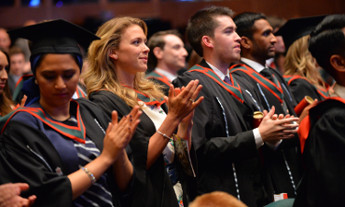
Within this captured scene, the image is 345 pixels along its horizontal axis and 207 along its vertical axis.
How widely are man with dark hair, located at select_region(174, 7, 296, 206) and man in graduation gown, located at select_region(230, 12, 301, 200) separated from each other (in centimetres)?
23

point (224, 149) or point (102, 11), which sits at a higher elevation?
point (102, 11)

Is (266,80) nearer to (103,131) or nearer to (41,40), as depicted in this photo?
(103,131)

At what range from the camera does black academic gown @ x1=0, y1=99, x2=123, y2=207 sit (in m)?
2.05

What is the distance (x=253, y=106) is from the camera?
3.41m

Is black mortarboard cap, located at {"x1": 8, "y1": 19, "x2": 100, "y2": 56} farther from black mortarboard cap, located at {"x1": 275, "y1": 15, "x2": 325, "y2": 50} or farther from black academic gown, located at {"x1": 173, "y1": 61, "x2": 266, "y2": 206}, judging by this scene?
black mortarboard cap, located at {"x1": 275, "y1": 15, "x2": 325, "y2": 50}

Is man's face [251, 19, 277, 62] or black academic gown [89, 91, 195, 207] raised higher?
man's face [251, 19, 277, 62]

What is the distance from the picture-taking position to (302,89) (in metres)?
4.50

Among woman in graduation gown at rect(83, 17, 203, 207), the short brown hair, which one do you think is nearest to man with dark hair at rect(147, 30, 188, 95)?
the short brown hair

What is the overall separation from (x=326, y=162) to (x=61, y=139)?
116 cm

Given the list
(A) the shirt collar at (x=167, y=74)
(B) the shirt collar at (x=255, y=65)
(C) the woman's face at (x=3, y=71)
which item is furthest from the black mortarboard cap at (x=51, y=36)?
(A) the shirt collar at (x=167, y=74)

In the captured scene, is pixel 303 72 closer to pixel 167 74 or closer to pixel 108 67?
pixel 167 74

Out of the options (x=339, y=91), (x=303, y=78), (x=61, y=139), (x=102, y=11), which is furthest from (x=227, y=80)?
(x=102, y=11)

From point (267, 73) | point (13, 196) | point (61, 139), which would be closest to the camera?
point (13, 196)

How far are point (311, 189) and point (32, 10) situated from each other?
9.59 m
